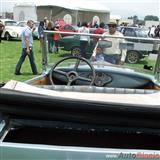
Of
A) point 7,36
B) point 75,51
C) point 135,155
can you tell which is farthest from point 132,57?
point 7,36

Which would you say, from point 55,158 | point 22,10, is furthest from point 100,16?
point 55,158

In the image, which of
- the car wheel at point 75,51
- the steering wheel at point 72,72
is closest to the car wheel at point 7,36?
the car wheel at point 75,51

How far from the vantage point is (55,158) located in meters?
2.22

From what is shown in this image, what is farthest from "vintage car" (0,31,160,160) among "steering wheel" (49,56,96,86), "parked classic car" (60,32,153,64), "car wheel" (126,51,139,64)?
"parked classic car" (60,32,153,64)

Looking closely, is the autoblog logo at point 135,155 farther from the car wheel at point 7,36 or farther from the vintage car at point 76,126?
the car wheel at point 7,36

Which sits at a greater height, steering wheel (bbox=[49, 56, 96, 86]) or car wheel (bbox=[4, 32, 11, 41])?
steering wheel (bbox=[49, 56, 96, 86])

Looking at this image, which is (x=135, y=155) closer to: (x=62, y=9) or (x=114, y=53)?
(x=114, y=53)

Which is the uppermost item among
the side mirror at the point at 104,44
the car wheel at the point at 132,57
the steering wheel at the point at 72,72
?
the side mirror at the point at 104,44

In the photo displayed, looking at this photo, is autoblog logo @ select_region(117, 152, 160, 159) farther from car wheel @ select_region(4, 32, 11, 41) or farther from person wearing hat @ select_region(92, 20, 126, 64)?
car wheel @ select_region(4, 32, 11, 41)

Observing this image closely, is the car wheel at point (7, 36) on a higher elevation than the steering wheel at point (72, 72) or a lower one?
lower

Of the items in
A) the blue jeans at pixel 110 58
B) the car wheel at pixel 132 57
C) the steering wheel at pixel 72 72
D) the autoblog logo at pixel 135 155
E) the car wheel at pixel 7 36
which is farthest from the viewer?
the car wheel at pixel 7 36

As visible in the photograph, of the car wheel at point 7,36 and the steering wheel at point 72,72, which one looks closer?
the steering wheel at point 72,72

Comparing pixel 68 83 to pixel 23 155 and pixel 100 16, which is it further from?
pixel 100 16

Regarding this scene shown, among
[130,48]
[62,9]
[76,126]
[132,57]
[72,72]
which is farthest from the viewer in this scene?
[62,9]
